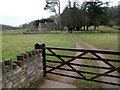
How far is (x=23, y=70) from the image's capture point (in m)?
3.18

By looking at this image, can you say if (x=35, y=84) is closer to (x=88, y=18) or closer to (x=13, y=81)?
(x=13, y=81)

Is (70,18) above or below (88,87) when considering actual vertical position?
above

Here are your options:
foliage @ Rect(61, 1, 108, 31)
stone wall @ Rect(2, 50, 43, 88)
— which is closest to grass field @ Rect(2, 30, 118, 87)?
stone wall @ Rect(2, 50, 43, 88)

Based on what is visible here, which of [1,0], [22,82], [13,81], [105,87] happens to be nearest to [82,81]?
[105,87]

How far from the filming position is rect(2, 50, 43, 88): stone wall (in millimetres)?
2596

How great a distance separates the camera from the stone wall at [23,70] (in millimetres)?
2596

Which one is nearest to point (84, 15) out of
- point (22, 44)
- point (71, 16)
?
point (71, 16)

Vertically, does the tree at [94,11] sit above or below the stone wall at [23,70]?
above

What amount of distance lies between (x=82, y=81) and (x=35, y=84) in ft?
4.96

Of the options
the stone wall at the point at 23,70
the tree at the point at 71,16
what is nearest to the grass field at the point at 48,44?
the stone wall at the point at 23,70

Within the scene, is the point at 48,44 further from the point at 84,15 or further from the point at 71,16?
the point at 84,15

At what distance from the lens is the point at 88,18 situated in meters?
37.5

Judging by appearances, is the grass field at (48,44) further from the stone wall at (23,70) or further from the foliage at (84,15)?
the foliage at (84,15)

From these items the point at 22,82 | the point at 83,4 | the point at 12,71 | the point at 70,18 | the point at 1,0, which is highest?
the point at 83,4
